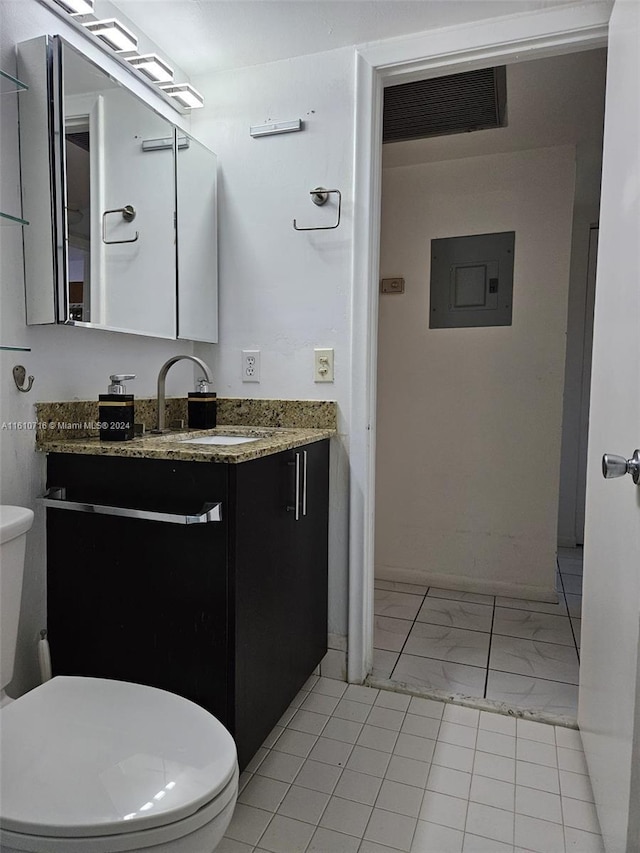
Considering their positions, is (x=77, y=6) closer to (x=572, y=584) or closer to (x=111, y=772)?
(x=111, y=772)

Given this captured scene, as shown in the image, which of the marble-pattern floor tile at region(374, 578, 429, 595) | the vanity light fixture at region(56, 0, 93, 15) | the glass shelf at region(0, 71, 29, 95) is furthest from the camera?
the marble-pattern floor tile at region(374, 578, 429, 595)

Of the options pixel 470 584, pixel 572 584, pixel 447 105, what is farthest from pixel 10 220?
pixel 572 584

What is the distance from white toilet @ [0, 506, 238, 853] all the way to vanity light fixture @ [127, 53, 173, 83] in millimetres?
1650

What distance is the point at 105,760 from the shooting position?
2.92ft

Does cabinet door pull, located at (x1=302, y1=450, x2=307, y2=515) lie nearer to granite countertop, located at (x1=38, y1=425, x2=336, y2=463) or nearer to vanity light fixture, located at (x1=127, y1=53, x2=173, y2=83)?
granite countertop, located at (x1=38, y1=425, x2=336, y2=463)

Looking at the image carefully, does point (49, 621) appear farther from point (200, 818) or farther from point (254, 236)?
point (254, 236)

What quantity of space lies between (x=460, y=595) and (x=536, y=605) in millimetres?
351

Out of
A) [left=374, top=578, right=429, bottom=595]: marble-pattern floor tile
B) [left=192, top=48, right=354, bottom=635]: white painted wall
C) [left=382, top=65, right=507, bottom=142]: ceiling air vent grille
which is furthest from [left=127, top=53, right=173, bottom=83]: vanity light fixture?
[left=374, top=578, right=429, bottom=595]: marble-pattern floor tile

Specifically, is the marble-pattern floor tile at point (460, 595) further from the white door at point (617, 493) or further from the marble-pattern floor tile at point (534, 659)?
the white door at point (617, 493)

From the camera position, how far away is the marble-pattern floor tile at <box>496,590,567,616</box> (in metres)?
2.54

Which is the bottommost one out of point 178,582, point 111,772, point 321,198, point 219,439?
point 111,772

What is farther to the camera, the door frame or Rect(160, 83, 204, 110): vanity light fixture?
Rect(160, 83, 204, 110): vanity light fixture

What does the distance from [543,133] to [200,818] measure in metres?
2.66

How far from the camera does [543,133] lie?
2.38 metres
